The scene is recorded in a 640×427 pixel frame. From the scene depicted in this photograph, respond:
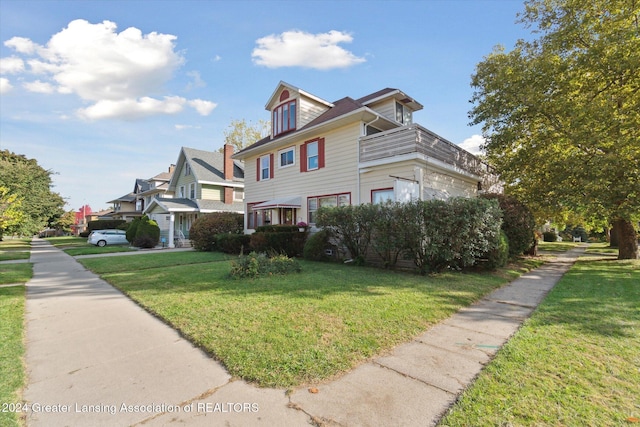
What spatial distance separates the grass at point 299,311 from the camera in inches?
132

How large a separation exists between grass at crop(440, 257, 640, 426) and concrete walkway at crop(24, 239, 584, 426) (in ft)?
0.73

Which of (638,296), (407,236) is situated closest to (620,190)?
(638,296)

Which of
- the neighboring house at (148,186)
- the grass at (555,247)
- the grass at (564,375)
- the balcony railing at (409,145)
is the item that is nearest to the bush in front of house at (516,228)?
the balcony railing at (409,145)

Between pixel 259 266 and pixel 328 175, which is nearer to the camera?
pixel 259 266

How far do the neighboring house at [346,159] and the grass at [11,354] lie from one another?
9797 millimetres

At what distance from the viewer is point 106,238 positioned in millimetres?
24406

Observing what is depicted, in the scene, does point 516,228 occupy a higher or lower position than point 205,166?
lower

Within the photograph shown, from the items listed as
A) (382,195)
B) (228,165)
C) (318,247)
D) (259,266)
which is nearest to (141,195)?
(228,165)

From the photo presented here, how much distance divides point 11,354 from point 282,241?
983 cm

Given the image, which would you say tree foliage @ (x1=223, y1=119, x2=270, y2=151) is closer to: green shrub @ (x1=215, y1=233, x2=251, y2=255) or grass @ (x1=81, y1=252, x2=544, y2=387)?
green shrub @ (x1=215, y1=233, x2=251, y2=255)

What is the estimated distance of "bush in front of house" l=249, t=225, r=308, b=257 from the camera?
13.1 meters

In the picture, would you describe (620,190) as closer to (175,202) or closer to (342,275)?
(342,275)

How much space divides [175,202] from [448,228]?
23.1m

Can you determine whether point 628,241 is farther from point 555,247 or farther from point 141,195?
point 141,195
